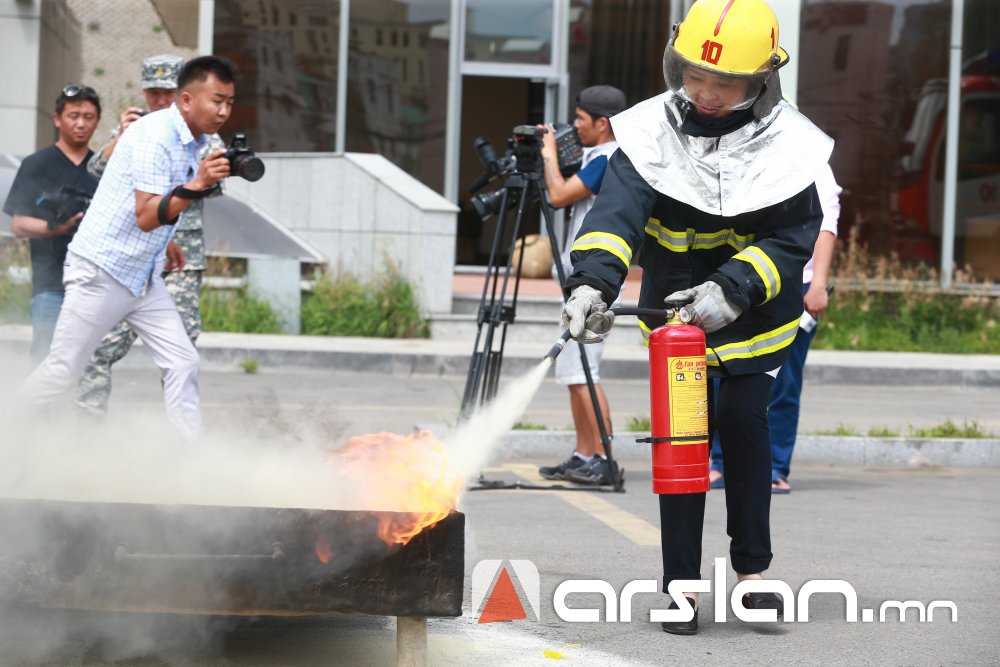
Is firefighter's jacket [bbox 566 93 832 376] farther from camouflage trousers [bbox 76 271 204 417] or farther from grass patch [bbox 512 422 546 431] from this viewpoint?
grass patch [bbox 512 422 546 431]

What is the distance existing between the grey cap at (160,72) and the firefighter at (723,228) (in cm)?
360

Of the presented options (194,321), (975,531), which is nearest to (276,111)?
(194,321)

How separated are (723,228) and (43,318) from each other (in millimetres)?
4056

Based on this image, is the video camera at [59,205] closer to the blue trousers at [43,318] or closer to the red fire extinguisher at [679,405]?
the blue trousers at [43,318]

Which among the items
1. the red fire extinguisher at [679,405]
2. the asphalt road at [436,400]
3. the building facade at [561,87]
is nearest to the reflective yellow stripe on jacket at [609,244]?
the red fire extinguisher at [679,405]

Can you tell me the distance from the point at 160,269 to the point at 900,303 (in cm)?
1065

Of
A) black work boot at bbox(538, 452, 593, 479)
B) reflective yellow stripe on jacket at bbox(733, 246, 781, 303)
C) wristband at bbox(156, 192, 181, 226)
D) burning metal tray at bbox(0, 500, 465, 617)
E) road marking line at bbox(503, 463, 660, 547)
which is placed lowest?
road marking line at bbox(503, 463, 660, 547)

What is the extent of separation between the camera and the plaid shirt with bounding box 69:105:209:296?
5.85 metres

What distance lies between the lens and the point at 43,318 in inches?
283

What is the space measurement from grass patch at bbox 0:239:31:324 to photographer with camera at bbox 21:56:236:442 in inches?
275

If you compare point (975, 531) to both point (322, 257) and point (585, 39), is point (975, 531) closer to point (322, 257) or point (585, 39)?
point (322, 257)

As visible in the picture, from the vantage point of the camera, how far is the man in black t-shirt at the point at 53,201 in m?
7.20

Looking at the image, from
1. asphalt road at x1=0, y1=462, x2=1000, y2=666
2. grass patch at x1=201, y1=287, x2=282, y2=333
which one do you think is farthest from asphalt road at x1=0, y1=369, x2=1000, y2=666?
grass patch at x1=201, y1=287, x2=282, y2=333

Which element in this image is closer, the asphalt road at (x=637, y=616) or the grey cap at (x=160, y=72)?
the asphalt road at (x=637, y=616)
